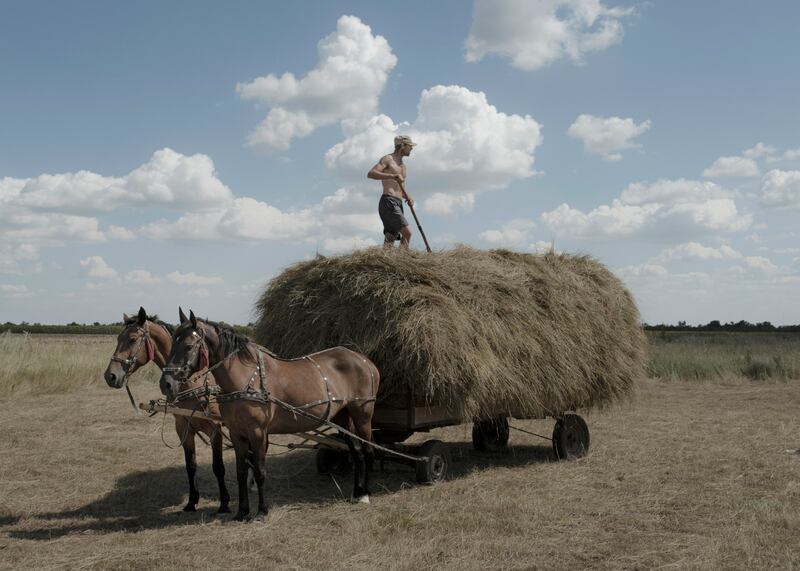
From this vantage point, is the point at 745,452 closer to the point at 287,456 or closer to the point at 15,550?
the point at 287,456

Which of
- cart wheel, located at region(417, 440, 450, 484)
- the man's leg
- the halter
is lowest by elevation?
cart wheel, located at region(417, 440, 450, 484)

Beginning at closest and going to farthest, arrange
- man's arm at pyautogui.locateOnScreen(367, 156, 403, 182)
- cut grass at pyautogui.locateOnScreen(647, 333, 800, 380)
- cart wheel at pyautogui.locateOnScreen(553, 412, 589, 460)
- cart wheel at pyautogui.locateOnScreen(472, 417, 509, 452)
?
1. man's arm at pyautogui.locateOnScreen(367, 156, 403, 182)
2. cart wheel at pyautogui.locateOnScreen(553, 412, 589, 460)
3. cart wheel at pyautogui.locateOnScreen(472, 417, 509, 452)
4. cut grass at pyautogui.locateOnScreen(647, 333, 800, 380)

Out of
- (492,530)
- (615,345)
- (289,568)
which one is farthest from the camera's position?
(615,345)

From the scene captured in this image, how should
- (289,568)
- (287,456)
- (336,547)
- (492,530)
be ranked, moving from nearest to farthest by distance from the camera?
(289,568)
(336,547)
(492,530)
(287,456)

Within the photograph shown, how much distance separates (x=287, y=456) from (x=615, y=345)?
4997 mm

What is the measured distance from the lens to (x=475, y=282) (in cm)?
786

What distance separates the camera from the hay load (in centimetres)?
712

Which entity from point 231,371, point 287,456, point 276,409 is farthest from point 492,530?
point 287,456

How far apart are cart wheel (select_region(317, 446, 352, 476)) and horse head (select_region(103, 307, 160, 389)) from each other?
9.21 feet

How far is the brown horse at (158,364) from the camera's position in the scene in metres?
6.49

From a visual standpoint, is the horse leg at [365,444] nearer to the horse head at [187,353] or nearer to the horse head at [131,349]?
the horse head at [187,353]

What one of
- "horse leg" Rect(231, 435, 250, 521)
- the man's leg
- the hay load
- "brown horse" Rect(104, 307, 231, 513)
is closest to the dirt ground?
"horse leg" Rect(231, 435, 250, 521)

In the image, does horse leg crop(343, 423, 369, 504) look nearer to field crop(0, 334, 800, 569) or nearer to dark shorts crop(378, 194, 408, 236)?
field crop(0, 334, 800, 569)

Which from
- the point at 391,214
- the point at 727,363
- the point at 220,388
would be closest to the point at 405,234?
the point at 391,214
